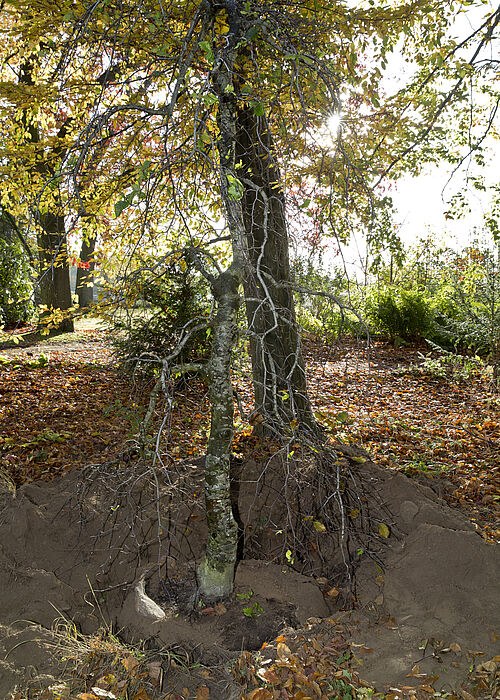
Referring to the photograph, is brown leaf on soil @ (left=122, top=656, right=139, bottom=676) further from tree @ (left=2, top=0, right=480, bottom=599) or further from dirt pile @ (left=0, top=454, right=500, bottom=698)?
tree @ (left=2, top=0, right=480, bottom=599)

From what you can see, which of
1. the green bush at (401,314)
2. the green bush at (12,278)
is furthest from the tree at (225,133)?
the green bush at (12,278)

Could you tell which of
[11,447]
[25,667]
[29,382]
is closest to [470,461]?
[25,667]

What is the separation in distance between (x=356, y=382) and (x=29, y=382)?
5529mm

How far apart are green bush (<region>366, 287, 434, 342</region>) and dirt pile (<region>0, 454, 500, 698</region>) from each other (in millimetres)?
7981

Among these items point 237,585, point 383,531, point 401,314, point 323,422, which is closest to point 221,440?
point 237,585

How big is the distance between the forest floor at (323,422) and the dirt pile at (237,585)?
0.10m

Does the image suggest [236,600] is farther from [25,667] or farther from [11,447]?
[11,447]

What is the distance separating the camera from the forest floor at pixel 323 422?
254cm

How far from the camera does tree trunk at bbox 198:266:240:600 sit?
299cm

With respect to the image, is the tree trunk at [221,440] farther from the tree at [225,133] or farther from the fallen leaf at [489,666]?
the fallen leaf at [489,666]

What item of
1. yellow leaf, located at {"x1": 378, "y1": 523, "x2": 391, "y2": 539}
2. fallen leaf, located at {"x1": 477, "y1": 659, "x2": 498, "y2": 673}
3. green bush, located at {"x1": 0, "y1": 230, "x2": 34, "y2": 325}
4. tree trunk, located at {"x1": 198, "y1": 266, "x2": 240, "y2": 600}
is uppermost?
green bush, located at {"x1": 0, "y1": 230, "x2": 34, "y2": 325}

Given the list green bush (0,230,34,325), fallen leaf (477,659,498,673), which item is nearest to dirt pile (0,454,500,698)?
fallen leaf (477,659,498,673)

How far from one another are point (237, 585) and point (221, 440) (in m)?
1.08

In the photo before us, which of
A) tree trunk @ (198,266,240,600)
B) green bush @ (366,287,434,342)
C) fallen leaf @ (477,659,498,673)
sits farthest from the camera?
green bush @ (366,287,434,342)
